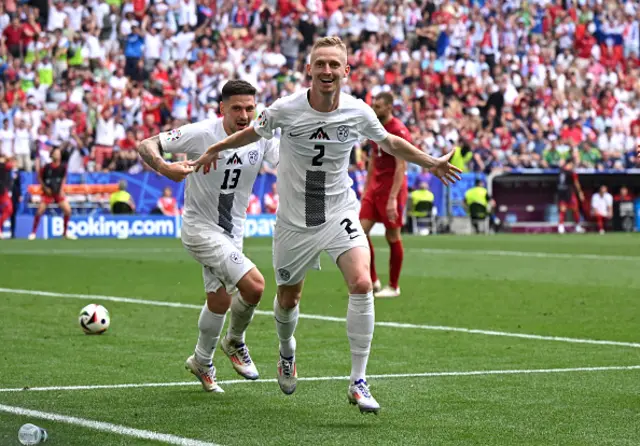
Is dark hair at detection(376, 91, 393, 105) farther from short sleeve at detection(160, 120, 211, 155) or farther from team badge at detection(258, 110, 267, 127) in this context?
team badge at detection(258, 110, 267, 127)

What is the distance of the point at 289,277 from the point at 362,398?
1.18m

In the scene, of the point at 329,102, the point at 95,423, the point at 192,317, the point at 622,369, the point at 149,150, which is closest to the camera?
the point at 95,423

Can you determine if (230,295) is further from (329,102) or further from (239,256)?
(329,102)

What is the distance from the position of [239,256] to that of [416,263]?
12.5 m

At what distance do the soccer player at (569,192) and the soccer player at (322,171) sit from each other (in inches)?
1126

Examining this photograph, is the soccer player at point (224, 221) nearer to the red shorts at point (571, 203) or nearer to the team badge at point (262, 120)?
the team badge at point (262, 120)

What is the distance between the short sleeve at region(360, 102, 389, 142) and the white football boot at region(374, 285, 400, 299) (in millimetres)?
7298

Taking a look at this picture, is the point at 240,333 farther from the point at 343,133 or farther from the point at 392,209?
the point at 392,209

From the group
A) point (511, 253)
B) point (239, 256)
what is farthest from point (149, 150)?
point (511, 253)

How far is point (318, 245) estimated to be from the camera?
309 inches

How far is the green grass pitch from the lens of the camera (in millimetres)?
6793

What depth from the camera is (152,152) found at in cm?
823

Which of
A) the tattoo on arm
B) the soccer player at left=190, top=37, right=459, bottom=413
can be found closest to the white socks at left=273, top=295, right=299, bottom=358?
the soccer player at left=190, top=37, right=459, bottom=413

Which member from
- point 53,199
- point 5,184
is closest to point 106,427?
point 53,199
